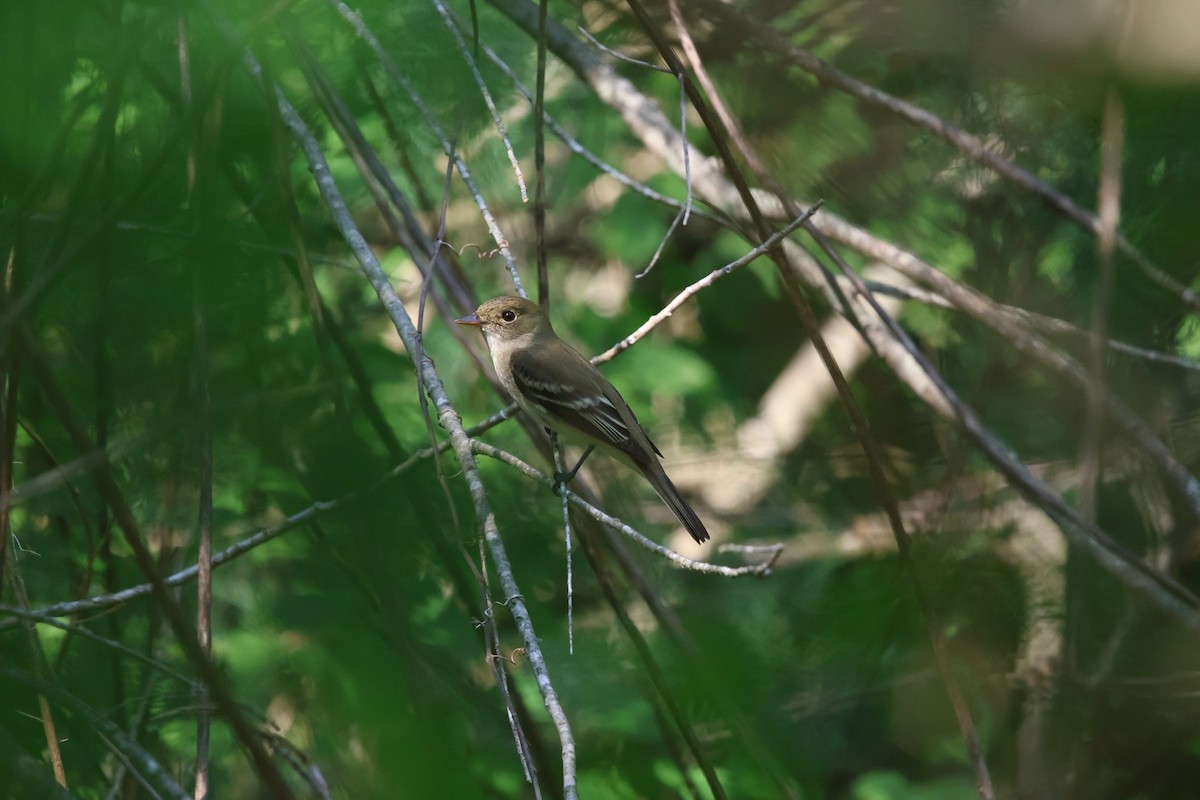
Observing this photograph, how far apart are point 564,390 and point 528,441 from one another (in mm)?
696

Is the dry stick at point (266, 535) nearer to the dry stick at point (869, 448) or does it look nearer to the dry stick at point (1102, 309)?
the dry stick at point (869, 448)

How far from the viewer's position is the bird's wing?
423 cm

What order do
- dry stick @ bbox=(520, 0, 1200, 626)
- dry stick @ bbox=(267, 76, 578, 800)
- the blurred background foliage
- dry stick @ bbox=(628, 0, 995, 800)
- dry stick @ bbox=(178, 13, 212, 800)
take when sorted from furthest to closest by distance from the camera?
1. dry stick @ bbox=(520, 0, 1200, 626)
2. dry stick @ bbox=(628, 0, 995, 800)
3. the blurred background foliage
4. dry stick @ bbox=(178, 13, 212, 800)
5. dry stick @ bbox=(267, 76, 578, 800)

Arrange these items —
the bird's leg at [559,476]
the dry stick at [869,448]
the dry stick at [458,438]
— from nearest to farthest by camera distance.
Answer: the dry stick at [458,438] → the dry stick at [869,448] → the bird's leg at [559,476]

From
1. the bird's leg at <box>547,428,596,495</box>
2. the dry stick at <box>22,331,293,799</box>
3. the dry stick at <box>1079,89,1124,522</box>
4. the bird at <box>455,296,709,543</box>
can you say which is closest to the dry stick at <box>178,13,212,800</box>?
the dry stick at <box>22,331,293,799</box>

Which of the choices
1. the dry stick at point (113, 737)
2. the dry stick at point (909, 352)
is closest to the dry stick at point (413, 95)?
the dry stick at point (909, 352)

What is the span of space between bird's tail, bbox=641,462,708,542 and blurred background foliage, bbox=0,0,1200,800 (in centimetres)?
18

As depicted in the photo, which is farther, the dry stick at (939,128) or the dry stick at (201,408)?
the dry stick at (939,128)

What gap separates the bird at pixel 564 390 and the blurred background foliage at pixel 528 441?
0.78 feet

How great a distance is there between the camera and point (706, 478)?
6.58 meters

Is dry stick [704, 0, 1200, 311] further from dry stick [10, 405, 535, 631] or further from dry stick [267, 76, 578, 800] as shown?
dry stick [10, 405, 535, 631]

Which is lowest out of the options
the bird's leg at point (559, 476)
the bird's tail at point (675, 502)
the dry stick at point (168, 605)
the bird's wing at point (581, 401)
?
the bird's tail at point (675, 502)

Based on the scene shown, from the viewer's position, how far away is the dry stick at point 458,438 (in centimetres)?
180

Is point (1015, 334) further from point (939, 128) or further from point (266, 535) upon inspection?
point (266, 535)
